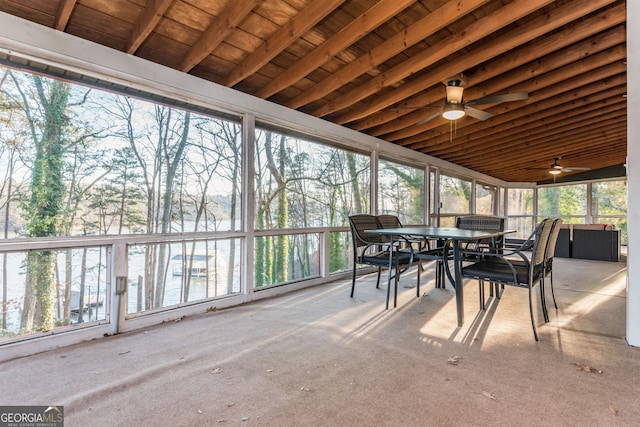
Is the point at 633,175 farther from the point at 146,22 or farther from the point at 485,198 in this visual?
the point at 485,198

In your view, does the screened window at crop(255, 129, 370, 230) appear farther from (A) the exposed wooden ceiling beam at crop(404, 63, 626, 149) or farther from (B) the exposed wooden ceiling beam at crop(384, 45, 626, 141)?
(B) the exposed wooden ceiling beam at crop(384, 45, 626, 141)

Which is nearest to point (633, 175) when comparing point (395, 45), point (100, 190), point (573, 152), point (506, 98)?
point (506, 98)

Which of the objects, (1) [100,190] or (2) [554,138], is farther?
(2) [554,138]

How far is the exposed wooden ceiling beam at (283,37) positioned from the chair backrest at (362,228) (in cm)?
196

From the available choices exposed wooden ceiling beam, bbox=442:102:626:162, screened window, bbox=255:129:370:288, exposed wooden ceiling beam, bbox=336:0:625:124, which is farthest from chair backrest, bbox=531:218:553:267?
exposed wooden ceiling beam, bbox=442:102:626:162

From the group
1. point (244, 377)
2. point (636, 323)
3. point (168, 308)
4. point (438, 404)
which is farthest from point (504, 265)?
point (168, 308)

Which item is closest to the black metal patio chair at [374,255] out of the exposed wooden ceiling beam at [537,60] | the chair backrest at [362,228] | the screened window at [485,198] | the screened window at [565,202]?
the chair backrest at [362,228]

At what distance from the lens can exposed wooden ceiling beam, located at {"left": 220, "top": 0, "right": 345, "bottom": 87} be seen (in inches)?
87.5

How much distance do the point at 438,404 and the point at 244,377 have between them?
3.63 ft

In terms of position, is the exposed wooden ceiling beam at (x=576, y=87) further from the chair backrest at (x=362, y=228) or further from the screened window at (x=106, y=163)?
the screened window at (x=106, y=163)

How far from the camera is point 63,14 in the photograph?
2.18 meters

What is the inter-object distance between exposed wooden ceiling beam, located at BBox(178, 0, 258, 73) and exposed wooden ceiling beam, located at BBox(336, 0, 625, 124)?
1.61 m

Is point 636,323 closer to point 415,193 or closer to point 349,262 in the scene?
point 349,262

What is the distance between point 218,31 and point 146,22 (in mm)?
504
